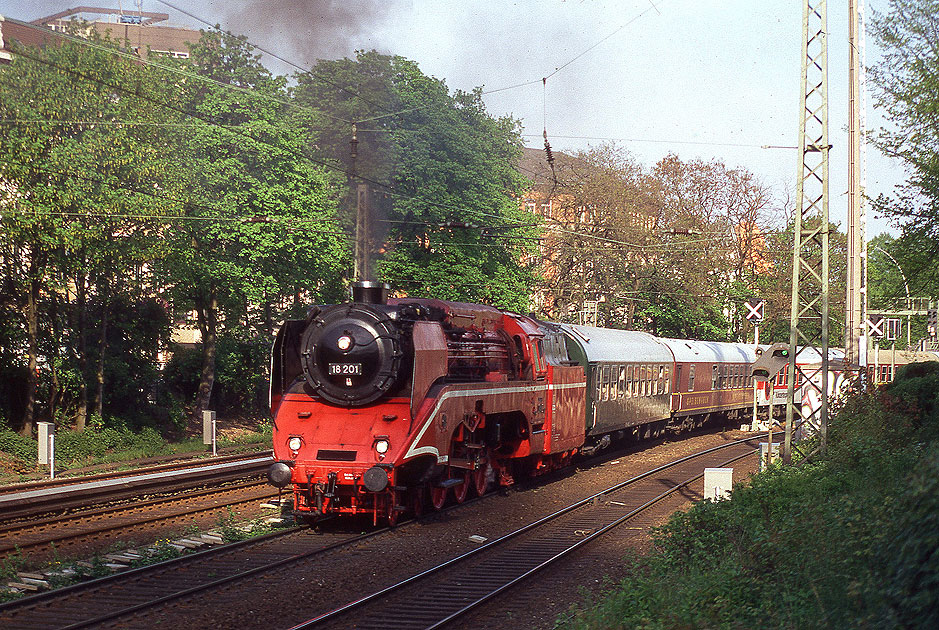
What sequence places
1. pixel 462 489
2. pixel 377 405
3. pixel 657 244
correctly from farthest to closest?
pixel 657 244 → pixel 462 489 → pixel 377 405

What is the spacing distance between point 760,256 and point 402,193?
85.0 ft

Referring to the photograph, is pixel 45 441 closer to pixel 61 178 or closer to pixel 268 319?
pixel 61 178

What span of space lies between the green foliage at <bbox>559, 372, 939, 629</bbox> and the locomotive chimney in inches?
233

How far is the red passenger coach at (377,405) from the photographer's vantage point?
14.2m

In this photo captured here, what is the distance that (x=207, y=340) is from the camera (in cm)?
3447

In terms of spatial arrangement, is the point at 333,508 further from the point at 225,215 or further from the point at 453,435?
the point at 225,215

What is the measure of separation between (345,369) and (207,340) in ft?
70.4

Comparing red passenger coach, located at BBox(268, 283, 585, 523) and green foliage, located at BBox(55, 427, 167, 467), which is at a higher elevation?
red passenger coach, located at BBox(268, 283, 585, 523)

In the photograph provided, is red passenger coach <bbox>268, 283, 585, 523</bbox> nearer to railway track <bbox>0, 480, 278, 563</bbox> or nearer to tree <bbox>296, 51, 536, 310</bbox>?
railway track <bbox>0, 480, 278, 563</bbox>

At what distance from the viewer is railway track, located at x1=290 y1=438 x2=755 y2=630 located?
984 cm

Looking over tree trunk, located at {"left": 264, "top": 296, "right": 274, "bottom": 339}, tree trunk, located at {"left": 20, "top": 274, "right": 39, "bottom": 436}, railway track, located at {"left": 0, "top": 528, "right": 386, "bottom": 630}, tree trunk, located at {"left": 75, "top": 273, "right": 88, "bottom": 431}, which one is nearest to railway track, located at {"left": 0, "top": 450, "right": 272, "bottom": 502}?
tree trunk, located at {"left": 75, "top": 273, "right": 88, "bottom": 431}

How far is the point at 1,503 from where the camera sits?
1641 cm

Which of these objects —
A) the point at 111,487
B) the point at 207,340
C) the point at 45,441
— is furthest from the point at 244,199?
the point at 111,487

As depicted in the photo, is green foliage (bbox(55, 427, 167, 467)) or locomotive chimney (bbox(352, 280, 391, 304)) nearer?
locomotive chimney (bbox(352, 280, 391, 304))
